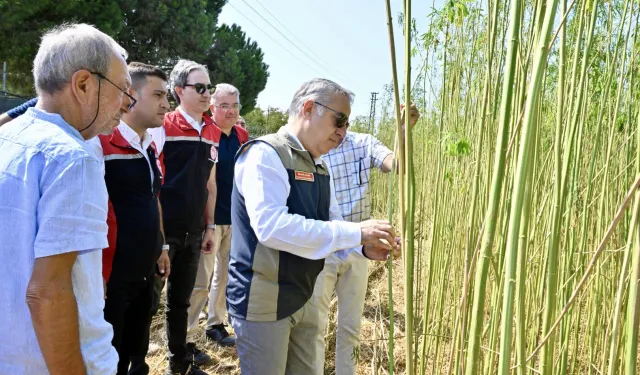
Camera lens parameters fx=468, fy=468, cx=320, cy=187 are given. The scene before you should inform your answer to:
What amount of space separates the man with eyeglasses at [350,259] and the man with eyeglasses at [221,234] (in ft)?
2.48

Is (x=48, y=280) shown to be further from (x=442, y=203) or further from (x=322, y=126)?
(x=442, y=203)

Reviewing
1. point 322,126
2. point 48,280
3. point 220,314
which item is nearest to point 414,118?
point 322,126

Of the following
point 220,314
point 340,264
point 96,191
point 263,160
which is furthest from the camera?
point 220,314

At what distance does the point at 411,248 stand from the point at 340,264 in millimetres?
1365

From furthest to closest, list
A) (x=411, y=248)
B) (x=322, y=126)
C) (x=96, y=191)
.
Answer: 1. (x=322, y=126)
2. (x=96, y=191)
3. (x=411, y=248)

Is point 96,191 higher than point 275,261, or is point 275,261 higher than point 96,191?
point 96,191

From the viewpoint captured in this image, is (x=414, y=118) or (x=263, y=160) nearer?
(x=263, y=160)

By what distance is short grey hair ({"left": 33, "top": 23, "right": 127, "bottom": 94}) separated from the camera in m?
0.83

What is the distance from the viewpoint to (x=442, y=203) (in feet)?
5.35

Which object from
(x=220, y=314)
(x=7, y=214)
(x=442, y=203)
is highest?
(x=442, y=203)

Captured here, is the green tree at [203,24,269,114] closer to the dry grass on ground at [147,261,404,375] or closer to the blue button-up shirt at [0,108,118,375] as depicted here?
the dry grass on ground at [147,261,404,375]

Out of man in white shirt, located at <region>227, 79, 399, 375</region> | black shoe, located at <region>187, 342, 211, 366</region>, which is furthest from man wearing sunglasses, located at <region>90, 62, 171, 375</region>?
black shoe, located at <region>187, 342, 211, 366</region>

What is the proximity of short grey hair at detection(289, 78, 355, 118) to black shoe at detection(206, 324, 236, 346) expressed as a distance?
5.42 feet

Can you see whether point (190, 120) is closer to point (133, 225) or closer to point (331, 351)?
point (133, 225)
